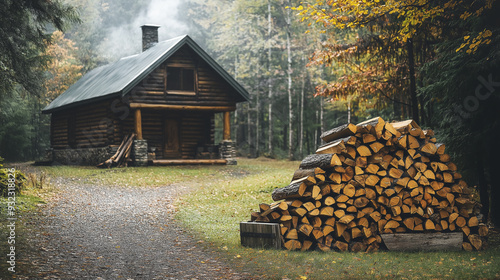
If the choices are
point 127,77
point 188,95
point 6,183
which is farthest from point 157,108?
point 6,183

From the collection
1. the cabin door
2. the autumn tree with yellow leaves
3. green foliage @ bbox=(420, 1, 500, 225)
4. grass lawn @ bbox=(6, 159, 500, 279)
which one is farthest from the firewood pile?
green foliage @ bbox=(420, 1, 500, 225)

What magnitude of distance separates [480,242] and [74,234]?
6987 mm

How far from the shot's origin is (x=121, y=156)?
71.2 feet

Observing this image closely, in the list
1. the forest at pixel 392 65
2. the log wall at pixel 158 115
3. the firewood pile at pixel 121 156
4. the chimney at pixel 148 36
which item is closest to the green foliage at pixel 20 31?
the forest at pixel 392 65

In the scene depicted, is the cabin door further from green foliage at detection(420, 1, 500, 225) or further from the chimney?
green foliage at detection(420, 1, 500, 225)

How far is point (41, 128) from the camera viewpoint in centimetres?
3800

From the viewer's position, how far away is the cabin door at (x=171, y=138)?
25.3 meters

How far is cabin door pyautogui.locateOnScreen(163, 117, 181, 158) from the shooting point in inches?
997

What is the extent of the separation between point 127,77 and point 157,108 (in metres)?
2.04

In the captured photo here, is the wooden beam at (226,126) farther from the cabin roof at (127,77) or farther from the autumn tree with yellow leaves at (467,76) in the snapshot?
the autumn tree with yellow leaves at (467,76)

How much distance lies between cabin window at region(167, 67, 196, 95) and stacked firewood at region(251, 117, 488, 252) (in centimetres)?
1723

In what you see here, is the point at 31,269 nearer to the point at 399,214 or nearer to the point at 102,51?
the point at 399,214

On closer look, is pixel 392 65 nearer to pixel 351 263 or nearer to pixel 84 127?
pixel 351 263

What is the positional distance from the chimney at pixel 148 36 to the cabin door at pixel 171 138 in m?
5.74
